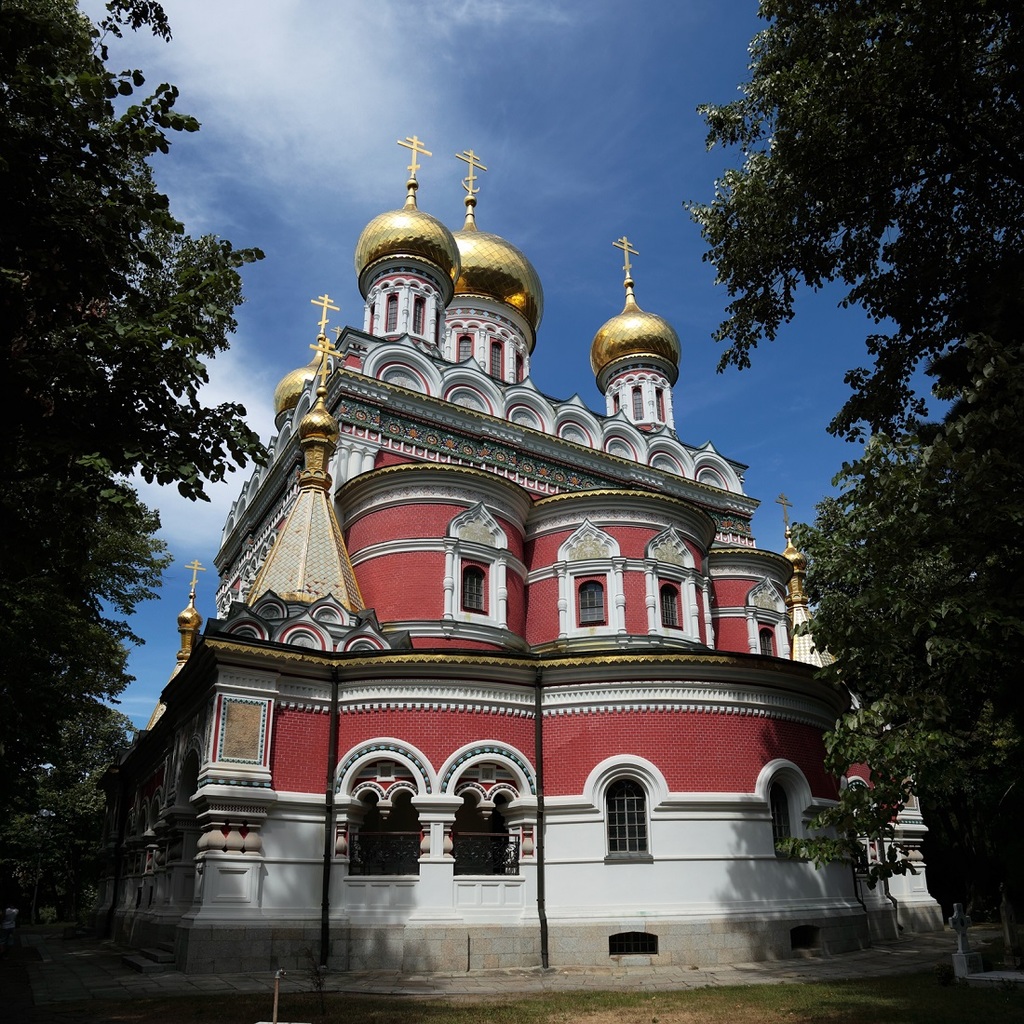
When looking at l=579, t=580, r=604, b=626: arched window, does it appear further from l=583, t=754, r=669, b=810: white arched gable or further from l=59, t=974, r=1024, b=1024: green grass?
l=59, t=974, r=1024, b=1024: green grass

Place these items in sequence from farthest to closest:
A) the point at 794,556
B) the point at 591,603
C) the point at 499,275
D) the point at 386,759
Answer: the point at 499,275, the point at 794,556, the point at 591,603, the point at 386,759

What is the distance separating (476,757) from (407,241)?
1615 centimetres

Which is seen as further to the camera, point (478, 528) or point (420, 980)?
point (478, 528)

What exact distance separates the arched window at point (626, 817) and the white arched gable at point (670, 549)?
19.7ft

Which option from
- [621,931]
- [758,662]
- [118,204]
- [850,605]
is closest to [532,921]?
[621,931]

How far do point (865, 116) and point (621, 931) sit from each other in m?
10.6

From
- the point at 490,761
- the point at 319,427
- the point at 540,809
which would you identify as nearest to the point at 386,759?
the point at 490,761

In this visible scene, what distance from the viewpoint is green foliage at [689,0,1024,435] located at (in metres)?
8.62

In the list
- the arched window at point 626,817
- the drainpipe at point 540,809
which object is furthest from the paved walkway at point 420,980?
the arched window at point 626,817

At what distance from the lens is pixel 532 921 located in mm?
12602

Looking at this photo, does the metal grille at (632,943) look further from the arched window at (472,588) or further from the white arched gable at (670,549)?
the white arched gable at (670,549)

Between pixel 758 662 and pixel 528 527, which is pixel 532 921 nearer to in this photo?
pixel 758 662

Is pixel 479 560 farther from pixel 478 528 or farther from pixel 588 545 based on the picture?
pixel 588 545

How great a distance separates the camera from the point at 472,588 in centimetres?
1780
